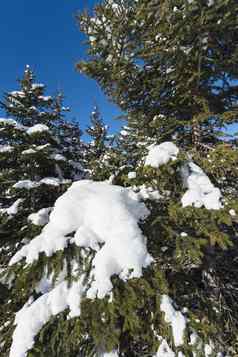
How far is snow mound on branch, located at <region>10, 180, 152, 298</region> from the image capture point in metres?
3.13

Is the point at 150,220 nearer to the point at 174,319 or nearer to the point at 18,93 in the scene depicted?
the point at 174,319

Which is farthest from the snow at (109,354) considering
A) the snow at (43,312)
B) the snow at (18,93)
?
the snow at (18,93)

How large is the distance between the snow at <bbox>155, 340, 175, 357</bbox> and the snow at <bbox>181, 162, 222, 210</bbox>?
6.07ft

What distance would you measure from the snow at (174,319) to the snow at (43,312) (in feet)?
3.39

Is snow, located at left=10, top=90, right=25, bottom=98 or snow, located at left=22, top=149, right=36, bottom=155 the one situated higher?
snow, located at left=10, top=90, right=25, bottom=98

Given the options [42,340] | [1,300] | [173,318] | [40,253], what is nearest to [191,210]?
[173,318]

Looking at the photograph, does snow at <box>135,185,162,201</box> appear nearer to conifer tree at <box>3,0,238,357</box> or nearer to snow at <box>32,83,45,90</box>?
conifer tree at <box>3,0,238,357</box>

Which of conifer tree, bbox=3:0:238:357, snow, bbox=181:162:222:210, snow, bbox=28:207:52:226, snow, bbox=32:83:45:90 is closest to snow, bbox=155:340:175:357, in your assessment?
conifer tree, bbox=3:0:238:357

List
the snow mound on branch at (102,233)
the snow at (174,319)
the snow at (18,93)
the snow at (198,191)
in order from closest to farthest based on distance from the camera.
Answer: the snow at (174,319) < the snow mound on branch at (102,233) < the snow at (198,191) < the snow at (18,93)

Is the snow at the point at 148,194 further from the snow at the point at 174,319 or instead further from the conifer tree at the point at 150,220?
the snow at the point at 174,319

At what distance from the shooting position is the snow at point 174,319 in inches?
119

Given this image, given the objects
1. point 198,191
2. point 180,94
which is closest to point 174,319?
point 198,191

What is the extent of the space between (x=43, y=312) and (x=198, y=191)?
8.63 feet

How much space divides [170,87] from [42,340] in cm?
533
